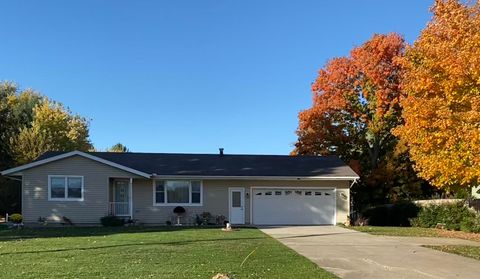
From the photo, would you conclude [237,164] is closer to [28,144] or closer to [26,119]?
[28,144]

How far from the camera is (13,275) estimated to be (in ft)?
35.3

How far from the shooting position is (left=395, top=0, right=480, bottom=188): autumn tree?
18.1m

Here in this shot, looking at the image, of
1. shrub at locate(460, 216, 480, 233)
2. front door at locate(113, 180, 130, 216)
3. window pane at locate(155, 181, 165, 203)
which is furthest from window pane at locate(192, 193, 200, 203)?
shrub at locate(460, 216, 480, 233)

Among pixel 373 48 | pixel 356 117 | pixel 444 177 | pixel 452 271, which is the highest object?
pixel 373 48

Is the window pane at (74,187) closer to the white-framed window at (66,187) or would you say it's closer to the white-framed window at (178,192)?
the white-framed window at (66,187)

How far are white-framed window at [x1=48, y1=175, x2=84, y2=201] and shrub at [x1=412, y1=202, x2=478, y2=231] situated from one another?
18024 millimetres

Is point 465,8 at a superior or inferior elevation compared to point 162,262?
superior

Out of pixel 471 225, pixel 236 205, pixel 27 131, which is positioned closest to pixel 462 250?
pixel 471 225

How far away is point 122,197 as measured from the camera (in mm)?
28984

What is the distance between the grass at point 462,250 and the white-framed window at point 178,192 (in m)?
14.1

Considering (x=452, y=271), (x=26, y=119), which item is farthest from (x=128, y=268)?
→ (x=26, y=119)

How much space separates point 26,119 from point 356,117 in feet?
95.0

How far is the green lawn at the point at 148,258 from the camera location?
37.1 ft

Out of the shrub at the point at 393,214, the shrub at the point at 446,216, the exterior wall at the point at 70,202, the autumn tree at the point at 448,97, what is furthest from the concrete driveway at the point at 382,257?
the exterior wall at the point at 70,202
